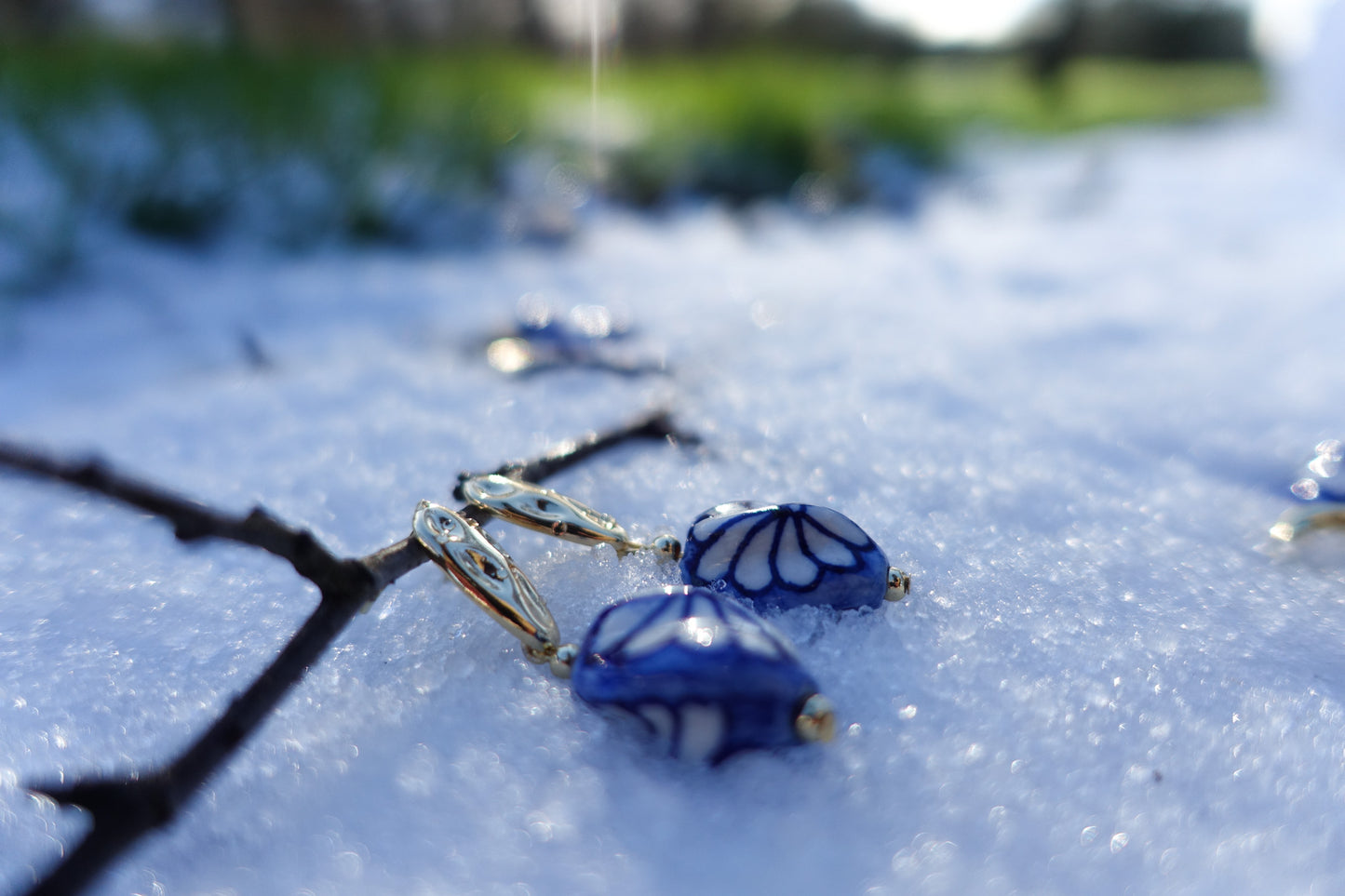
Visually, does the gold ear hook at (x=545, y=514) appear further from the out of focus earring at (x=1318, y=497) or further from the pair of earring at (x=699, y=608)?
the out of focus earring at (x=1318, y=497)

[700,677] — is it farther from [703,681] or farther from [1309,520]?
[1309,520]

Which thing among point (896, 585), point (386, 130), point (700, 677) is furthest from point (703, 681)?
point (386, 130)

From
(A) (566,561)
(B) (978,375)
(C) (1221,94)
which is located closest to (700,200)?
(B) (978,375)

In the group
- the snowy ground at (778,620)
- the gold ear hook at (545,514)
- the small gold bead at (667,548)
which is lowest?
the snowy ground at (778,620)

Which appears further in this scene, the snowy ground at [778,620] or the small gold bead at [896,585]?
the small gold bead at [896,585]

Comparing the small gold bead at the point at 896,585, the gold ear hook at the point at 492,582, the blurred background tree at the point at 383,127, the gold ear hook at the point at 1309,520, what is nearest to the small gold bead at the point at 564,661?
the gold ear hook at the point at 492,582

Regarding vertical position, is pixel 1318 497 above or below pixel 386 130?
below

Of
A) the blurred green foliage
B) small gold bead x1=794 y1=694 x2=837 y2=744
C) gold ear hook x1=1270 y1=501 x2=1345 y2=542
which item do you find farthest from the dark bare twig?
the blurred green foliage

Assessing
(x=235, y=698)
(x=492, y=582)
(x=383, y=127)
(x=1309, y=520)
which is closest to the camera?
(x=235, y=698)
